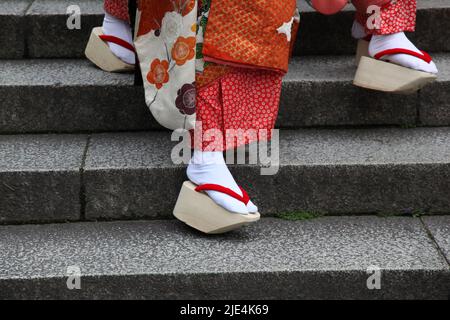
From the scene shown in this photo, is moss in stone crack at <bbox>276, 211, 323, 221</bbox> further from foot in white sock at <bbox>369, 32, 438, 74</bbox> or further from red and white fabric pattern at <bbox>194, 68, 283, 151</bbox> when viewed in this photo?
foot in white sock at <bbox>369, 32, 438, 74</bbox>

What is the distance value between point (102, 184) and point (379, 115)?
3.50 feet

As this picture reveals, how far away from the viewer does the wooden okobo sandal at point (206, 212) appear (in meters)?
2.67

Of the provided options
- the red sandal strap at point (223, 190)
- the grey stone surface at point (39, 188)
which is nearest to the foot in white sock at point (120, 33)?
the grey stone surface at point (39, 188)

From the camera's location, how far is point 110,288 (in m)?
2.57

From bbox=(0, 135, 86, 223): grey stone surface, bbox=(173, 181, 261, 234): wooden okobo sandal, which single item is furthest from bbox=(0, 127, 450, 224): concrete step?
bbox=(173, 181, 261, 234): wooden okobo sandal

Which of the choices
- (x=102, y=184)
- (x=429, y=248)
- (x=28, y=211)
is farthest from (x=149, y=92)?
(x=429, y=248)

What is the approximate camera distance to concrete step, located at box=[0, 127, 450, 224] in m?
2.86

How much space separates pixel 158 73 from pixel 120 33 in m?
0.62

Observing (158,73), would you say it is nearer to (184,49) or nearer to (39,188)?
(184,49)

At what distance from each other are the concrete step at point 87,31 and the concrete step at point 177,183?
61cm

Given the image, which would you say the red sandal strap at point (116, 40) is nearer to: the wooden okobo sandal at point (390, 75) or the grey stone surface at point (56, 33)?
the grey stone surface at point (56, 33)

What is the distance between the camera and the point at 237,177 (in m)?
2.90
